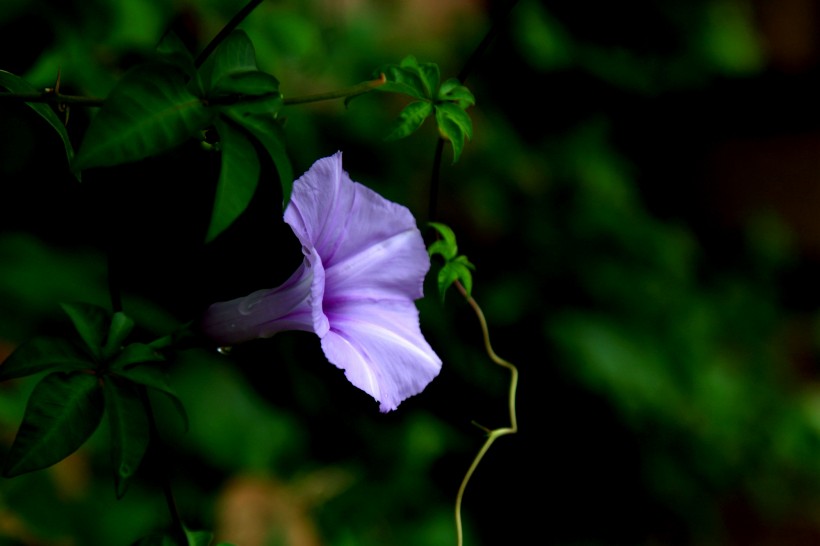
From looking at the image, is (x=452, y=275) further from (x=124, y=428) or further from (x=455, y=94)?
(x=124, y=428)

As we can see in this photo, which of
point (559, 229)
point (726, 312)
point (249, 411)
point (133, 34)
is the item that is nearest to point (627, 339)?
point (559, 229)

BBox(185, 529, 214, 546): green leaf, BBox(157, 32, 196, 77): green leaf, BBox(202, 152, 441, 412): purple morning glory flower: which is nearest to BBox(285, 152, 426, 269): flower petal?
BBox(202, 152, 441, 412): purple morning glory flower

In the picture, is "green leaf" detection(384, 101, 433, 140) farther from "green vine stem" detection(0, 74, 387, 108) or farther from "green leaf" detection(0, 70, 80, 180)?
"green leaf" detection(0, 70, 80, 180)

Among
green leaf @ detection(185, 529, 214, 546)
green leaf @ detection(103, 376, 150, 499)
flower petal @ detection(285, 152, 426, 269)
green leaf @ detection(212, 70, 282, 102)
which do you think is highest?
green leaf @ detection(212, 70, 282, 102)

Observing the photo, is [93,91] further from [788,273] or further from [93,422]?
[788,273]

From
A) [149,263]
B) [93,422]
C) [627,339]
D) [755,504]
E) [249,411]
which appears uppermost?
[93,422]

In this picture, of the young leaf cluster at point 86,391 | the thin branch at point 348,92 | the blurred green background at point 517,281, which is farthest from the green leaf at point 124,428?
the blurred green background at point 517,281
